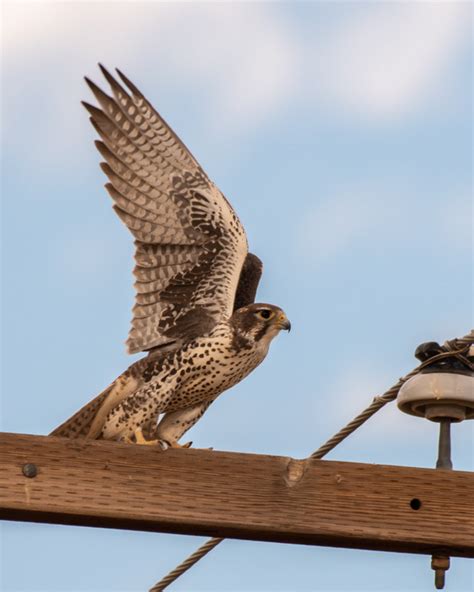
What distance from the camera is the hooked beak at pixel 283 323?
6.79 meters

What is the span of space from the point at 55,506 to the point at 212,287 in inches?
102

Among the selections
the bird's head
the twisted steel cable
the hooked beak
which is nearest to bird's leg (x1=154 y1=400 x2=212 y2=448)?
the bird's head

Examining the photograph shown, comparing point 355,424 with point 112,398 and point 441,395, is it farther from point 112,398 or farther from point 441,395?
point 112,398

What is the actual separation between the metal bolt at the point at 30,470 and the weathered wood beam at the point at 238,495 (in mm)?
11

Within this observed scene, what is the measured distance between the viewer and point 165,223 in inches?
276

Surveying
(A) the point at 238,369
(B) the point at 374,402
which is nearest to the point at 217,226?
(A) the point at 238,369

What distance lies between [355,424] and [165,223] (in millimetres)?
2270

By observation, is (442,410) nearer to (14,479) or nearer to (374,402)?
(374,402)

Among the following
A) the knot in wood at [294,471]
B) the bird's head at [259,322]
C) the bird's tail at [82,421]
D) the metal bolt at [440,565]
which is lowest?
the metal bolt at [440,565]

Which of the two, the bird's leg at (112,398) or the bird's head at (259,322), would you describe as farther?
the bird's head at (259,322)

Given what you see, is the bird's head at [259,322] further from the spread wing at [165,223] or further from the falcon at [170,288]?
the spread wing at [165,223]

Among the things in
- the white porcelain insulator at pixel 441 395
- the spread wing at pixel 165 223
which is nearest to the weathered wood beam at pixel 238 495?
the white porcelain insulator at pixel 441 395

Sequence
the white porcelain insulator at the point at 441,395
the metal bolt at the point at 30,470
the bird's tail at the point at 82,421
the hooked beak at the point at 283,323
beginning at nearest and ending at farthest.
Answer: the metal bolt at the point at 30,470 < the white porcelain insulator at the point at 441,395 < the bird's tail at the point at 82,421 < the hooked beak at the point at 283,323

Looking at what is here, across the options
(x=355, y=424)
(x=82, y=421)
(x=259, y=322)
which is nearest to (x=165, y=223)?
(x=259, y=322)
